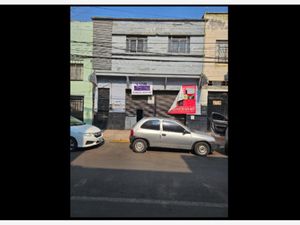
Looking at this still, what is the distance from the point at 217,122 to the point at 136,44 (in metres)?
7.12

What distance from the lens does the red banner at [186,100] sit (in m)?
14.9

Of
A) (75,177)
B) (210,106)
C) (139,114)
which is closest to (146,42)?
(139,114)

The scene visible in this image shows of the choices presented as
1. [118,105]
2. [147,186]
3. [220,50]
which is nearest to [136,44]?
[118,105]

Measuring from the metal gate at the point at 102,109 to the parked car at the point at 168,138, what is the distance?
669cm

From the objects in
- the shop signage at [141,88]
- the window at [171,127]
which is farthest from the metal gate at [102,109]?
the window at [171,127]

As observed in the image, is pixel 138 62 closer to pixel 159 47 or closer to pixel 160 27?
pixel 159 47

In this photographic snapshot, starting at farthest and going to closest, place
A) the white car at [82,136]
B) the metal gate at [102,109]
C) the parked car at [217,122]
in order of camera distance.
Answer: the metal gate at [102,109] → the parked car at [217,122] → the white car at [82,136]

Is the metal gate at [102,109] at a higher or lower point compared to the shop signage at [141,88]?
lower

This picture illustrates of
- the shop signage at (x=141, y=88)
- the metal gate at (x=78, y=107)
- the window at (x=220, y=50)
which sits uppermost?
the window at (x=220, y=50)

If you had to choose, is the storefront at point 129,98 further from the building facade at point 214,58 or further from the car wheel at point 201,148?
the car wheel at point 201,148

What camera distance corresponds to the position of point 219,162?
25.1 ft
